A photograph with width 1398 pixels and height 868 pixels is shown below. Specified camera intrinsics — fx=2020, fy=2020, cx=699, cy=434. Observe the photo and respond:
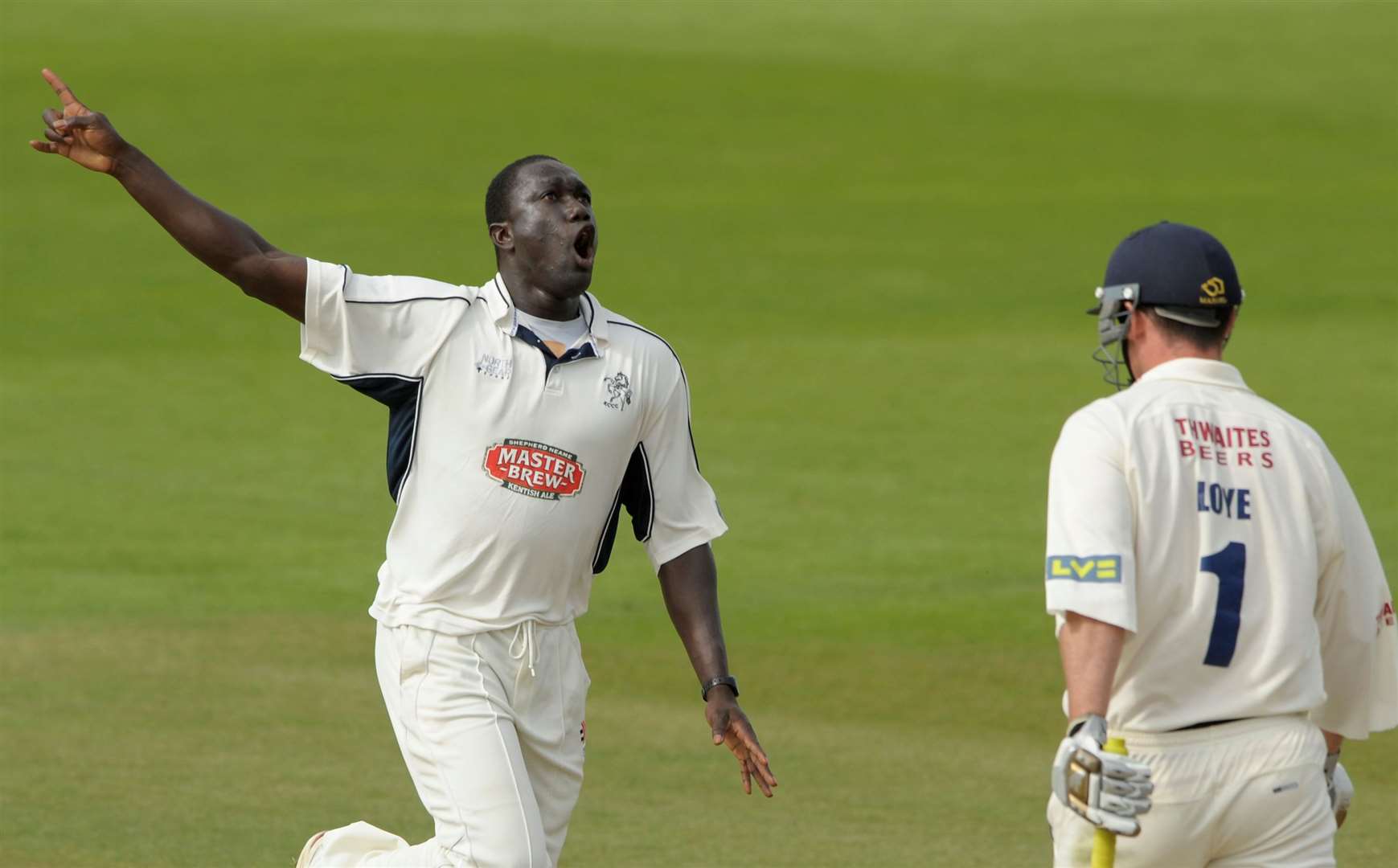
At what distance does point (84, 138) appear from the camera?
533 cm

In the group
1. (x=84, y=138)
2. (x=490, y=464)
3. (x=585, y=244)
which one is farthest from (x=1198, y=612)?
(x=84, y=138)

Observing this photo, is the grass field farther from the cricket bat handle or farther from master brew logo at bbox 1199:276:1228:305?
master brew logo at bbox 1199:276:1228:305

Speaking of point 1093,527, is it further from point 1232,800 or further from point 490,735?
point 490,735

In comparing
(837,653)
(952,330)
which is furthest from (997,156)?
(837,653)

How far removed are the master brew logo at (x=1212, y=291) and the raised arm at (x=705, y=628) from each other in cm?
182

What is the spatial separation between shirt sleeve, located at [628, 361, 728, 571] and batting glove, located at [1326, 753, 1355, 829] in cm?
189

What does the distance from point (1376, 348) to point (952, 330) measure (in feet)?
17.0

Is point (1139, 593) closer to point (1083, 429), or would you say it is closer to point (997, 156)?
point (1083, 429)

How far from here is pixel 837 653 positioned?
12547 millimetres

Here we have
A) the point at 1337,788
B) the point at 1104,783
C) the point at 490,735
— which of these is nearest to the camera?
the point at 1104,783

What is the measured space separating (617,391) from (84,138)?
160 centimetres

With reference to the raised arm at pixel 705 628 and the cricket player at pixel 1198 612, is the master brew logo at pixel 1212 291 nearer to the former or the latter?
the cricket player at pixel 1198 612

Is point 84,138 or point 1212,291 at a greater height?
point 84,138

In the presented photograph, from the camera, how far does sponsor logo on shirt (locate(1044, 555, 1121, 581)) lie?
4.26 m
